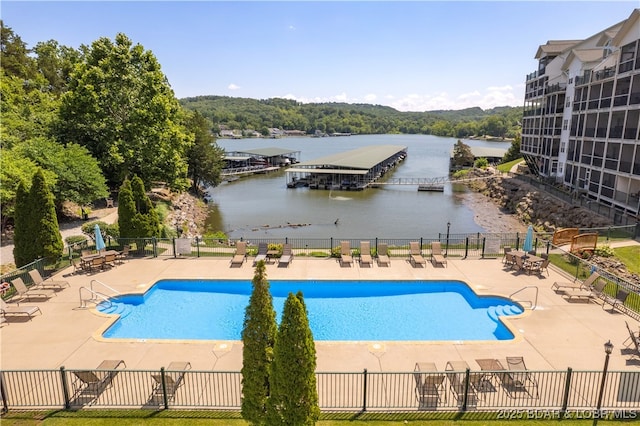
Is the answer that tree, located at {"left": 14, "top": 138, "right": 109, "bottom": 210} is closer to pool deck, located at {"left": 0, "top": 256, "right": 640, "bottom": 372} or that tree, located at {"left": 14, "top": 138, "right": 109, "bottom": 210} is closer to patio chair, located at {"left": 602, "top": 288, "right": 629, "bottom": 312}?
pool deck, located at {"left": 0, "top": 256, "right": 640, "bottom": 372}

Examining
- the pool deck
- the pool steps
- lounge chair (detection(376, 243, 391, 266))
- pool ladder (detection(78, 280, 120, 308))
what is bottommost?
the pool steps

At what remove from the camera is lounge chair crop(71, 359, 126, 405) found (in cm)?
955

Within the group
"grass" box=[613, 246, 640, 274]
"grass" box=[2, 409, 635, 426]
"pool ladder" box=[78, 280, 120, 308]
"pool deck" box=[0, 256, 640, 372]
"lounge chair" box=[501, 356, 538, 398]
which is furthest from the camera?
"grass" box=[613, 246, 640, 274]

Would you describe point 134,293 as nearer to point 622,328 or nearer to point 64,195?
point 64,195

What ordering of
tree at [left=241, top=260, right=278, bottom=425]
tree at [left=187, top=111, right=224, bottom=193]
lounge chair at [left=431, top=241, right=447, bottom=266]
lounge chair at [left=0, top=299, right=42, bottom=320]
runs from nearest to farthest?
tree at [left=241, top=260, right=278, bottom=425] < lounge chair at [left=0, top=299, right=42, bottom=320] < lounge chair at [left=431, top=241, right=447, bottom=266] < tree at [left=187, top=111, right=224, bottom=193]

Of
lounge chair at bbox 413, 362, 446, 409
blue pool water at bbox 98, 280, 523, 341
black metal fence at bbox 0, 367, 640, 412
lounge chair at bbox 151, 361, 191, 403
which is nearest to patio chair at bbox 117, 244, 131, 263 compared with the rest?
blue pool water at bbox 98, 280, 523, 341

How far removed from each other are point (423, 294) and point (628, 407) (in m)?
9.07

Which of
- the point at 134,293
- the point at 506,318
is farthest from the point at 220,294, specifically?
the point at 506,318

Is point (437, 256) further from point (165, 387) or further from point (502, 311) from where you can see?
point (165, 387)

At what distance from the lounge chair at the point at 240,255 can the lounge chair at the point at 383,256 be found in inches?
283

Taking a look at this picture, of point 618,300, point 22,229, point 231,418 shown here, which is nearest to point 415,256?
point 618,300

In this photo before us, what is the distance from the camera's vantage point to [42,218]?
17.1 meters

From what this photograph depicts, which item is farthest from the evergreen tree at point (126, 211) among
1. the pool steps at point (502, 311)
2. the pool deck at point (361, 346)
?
the pool steps at point (502, 311)

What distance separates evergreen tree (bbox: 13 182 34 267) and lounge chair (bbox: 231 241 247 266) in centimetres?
903
